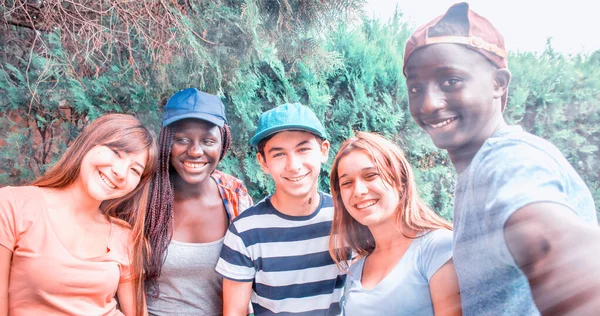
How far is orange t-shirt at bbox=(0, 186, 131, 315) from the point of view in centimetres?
109

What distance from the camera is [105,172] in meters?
1.21

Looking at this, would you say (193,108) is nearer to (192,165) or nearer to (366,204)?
(192,165)

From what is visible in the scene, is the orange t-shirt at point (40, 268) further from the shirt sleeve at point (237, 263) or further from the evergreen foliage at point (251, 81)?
the evergreen foliage at point (251, 81)

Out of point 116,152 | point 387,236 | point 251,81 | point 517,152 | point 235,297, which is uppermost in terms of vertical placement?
point 251,81

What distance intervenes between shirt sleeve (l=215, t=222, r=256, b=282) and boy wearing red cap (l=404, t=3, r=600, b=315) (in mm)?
732

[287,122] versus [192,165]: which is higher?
[287,122]

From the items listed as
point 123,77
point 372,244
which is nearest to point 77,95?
point 123,77

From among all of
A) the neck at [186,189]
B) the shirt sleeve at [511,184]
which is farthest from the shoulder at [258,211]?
the shirt sleeve at [511,184]

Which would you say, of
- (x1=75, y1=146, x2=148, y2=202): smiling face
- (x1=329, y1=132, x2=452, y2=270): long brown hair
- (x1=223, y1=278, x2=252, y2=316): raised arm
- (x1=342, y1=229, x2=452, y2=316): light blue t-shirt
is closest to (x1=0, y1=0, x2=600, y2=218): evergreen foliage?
(x1=329, y1=132, x2=452, y2=270): long brown hair

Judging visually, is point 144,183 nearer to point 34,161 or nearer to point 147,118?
point 147,118

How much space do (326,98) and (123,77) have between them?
1.12 meters

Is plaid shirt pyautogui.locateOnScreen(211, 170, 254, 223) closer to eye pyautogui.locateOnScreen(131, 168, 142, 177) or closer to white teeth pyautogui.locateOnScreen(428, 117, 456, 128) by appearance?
eye pyautogui.locateOnScreen(131, 168, 142, 177)

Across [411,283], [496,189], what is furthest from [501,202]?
[411,283]

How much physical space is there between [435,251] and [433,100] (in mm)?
420
